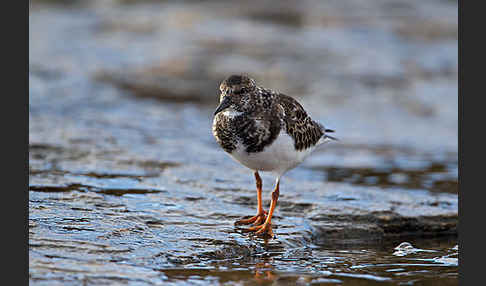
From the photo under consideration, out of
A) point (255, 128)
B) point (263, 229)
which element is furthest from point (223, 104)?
point (263, 229)

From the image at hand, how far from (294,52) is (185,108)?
3115 millimetres

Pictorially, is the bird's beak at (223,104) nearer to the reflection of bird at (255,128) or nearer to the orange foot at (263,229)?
the reflection of bird at (255,128)

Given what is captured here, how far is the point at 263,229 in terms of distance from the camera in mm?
5699

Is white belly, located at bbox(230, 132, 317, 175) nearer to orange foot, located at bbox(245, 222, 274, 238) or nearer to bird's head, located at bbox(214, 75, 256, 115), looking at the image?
bird's head, located at bbox(214, 75, 256, 115)

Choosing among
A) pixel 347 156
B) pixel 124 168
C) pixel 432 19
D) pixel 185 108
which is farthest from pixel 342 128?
pixel 432 19

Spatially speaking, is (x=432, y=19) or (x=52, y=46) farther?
(x=432, y=19)

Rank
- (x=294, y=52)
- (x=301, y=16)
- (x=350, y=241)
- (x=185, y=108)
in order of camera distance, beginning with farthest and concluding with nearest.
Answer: (x=301, y=16) < (x=294, y=52) < (x=185, y=108) < (x=350, y=241)

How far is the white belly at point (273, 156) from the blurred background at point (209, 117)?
59cm

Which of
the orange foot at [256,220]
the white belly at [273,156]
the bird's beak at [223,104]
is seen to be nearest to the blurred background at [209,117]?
the orange foot at [256,220]

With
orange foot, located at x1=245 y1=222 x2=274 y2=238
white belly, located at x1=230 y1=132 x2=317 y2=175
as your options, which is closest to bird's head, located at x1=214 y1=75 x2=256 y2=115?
white belly, located at x1=230 y1=132 x2=317 y2=175

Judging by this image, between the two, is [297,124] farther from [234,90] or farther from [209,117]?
[209,117]

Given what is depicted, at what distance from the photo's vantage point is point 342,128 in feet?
37.9

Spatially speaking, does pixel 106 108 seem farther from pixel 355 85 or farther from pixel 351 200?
pixel 351 200

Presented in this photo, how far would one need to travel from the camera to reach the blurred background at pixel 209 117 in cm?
580
